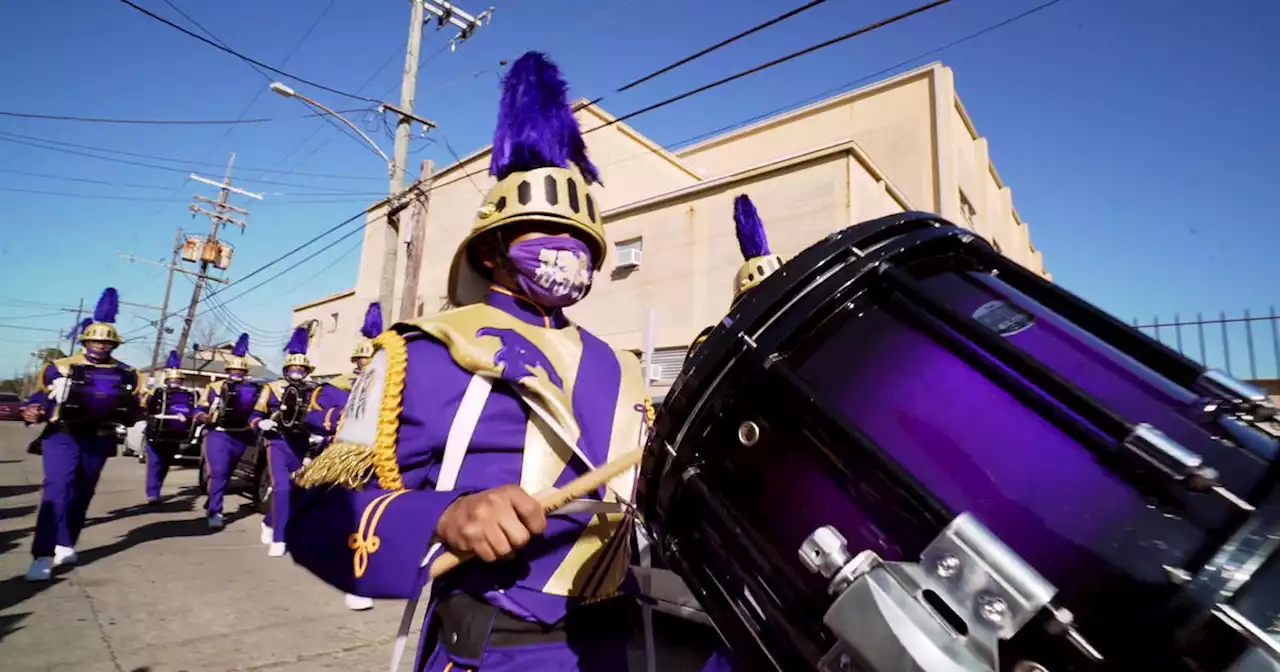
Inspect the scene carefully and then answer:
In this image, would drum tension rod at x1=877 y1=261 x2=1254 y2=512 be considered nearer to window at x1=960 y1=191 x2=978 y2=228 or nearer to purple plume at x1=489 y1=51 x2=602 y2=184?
purple plume at x1=489 y1=51 x2=602 y2=184

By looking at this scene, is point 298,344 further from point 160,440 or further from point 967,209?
point 967,209

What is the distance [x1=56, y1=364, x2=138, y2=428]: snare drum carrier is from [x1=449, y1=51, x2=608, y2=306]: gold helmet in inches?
248

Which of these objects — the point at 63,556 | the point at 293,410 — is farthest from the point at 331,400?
the point at 63,556

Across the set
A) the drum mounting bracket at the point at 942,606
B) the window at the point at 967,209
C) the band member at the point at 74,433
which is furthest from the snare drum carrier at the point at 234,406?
the window at the point at 967,209

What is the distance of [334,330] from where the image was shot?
23656 mm

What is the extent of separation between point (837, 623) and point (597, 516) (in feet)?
2.81

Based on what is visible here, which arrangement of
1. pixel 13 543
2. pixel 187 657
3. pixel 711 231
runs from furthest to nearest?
1. pixel 711 231
2. pixel 13 543
3. pixel 187 657

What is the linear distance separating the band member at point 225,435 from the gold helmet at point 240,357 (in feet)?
1.22

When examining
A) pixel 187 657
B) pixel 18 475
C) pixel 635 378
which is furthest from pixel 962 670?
pixel 18 475

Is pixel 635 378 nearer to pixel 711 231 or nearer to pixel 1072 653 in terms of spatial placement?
pixel 1072 653

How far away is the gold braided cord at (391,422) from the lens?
1425 millimetres

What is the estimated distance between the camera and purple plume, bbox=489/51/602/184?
1893 mm

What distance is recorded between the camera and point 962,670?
0.68m

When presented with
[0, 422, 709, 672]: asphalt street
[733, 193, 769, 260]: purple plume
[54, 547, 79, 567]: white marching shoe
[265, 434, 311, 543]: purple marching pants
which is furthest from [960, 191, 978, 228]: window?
[54, 547, 79, 567]: white marching shoe
